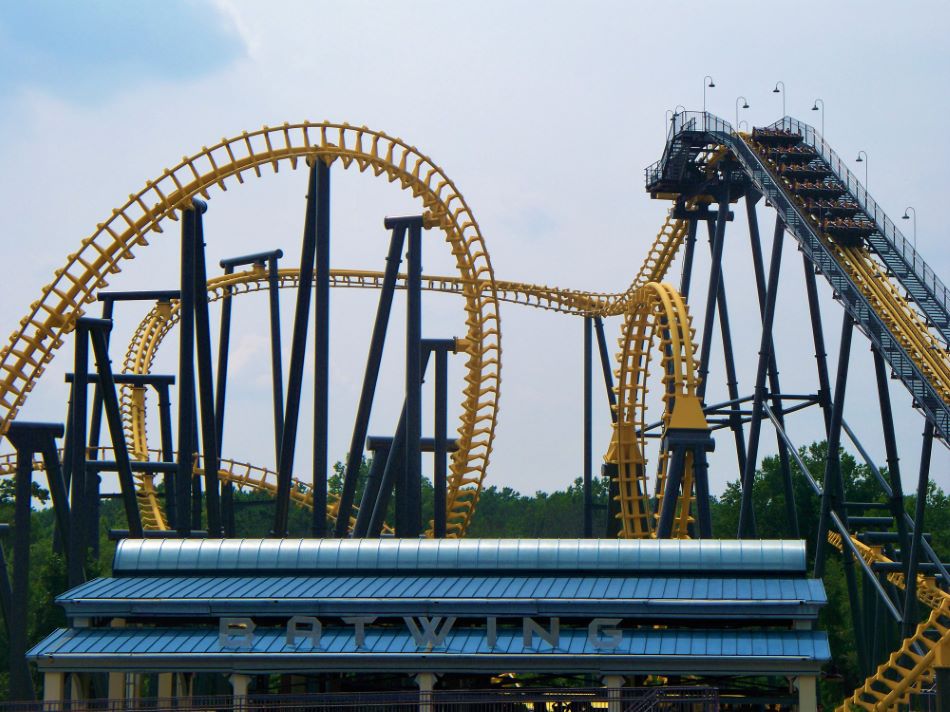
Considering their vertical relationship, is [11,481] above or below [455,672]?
above

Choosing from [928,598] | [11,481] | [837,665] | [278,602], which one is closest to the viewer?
[278,602]

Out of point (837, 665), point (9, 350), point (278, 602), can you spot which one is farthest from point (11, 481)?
point (278, 602)

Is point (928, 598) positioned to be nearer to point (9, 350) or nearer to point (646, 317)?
point (646, 317)

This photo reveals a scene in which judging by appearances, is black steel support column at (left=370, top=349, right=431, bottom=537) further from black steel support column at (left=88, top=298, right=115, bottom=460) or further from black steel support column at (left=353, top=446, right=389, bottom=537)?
black steel support column at (left=88, top=298, right=115, bottom=460)

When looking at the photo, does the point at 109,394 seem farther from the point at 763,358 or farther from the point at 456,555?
the point at 763,358

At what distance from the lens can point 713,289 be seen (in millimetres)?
36375

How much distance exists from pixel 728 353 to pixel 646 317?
2.31 meters

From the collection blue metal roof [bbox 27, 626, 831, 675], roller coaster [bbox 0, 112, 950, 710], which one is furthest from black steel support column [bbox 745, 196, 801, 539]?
blue metal roof [bbox 27, 626, 831, 675]

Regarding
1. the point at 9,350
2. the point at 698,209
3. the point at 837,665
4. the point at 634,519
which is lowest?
the point at 837,665

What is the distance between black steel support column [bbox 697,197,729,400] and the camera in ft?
118

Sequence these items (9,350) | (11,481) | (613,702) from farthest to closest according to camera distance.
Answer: (11,481) → (9,350) → (613,702)

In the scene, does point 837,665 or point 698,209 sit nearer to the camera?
point 698,209

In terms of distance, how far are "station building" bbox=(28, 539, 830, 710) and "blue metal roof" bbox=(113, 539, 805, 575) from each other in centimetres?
2

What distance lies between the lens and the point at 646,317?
1454 inches
